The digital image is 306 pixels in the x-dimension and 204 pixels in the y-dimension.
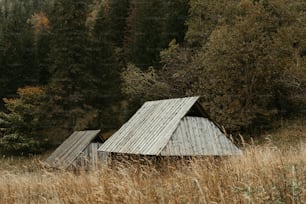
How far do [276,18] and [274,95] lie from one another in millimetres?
5610

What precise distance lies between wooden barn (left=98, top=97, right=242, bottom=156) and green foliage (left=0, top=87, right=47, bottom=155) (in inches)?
805

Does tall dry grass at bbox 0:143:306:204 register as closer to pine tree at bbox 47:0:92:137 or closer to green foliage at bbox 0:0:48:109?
pine tree at bbox 47:0:92:137

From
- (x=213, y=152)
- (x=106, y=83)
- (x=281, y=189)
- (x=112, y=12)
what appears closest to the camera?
(x=281, y=189)

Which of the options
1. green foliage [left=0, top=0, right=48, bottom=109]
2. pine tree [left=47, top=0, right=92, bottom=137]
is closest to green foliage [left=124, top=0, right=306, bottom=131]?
pine tree [left=47, top=0, right=92, bottom=137]

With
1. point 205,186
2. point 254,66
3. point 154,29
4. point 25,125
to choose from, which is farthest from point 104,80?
point 205,186

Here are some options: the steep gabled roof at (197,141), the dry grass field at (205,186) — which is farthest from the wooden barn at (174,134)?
the dry grass field at (205,186)

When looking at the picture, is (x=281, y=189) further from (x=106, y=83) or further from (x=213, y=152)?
(x=106, y=83)

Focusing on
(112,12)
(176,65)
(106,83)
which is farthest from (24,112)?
(112,12)

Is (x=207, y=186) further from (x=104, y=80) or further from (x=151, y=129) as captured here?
(x=104, y=80)

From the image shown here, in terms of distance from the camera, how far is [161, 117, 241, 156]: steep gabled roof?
14859mm

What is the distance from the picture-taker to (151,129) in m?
16.8

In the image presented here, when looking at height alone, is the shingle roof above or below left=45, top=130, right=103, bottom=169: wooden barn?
above

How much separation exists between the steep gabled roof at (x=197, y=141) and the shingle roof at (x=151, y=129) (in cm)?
28

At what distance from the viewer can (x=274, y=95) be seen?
29.7 m
